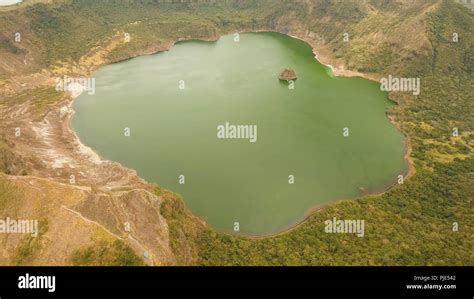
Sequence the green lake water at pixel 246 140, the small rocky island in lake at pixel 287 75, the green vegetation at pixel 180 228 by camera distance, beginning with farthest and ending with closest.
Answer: the small rocky island in lake at pixel 287 75, the green lake water at pixel 246 140, the green vegetation at pixel 180 228

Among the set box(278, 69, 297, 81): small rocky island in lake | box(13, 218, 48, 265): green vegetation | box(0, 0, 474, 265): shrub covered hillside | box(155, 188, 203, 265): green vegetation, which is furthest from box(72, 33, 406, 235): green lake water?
box(13, 218, 48, 265): green vegetation

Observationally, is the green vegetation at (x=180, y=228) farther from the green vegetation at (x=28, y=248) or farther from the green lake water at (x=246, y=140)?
the green vegetation at (x=28, y=248)

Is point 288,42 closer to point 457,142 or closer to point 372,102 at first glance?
point 372,102

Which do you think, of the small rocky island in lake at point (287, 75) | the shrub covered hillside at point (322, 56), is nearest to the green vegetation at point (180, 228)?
the shrub covered hillside at point (322, 56)

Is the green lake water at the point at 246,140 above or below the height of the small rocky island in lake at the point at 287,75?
below

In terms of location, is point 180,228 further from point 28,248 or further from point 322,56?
point 322,56

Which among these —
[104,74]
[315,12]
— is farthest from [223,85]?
[315,12]

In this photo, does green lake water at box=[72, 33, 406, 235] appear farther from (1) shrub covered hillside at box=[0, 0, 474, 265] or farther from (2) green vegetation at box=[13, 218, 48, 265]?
(2) green vegetation at box=[13, 218, 48, 265]
